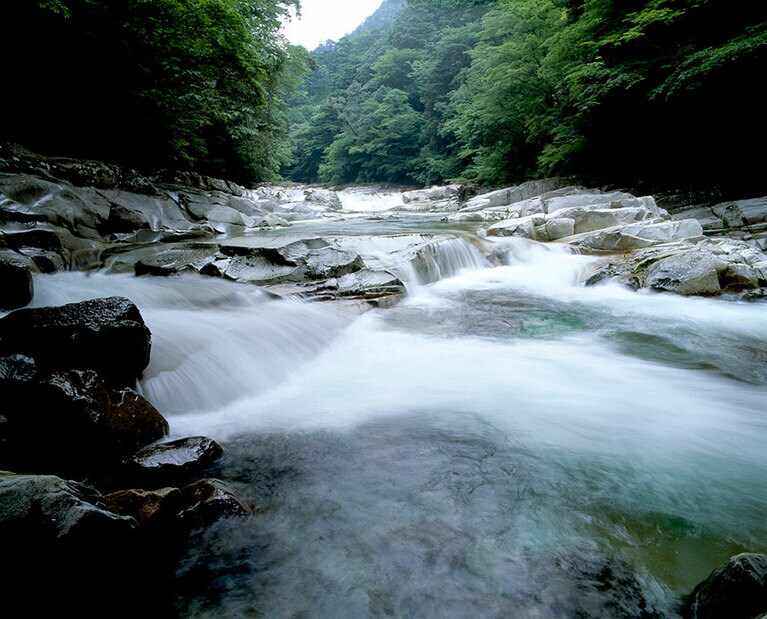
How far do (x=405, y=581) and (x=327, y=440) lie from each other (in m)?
1.22

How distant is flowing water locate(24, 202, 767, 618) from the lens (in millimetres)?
1612

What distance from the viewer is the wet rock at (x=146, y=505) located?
1744 mm

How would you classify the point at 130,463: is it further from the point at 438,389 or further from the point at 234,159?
the point at 234,159

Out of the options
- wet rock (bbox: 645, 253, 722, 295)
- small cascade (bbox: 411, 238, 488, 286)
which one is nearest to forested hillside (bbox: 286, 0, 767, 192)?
wet rock (bbox: 645, 253, 722, 295)

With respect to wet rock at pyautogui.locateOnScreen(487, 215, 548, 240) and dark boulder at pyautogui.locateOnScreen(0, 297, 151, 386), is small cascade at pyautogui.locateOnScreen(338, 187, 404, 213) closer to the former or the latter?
wet rock at pyautogui.locateOnScreen(487, 215, 548, 240)

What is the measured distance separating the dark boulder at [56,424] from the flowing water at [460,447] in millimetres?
566

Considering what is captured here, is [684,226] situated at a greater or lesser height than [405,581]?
greater

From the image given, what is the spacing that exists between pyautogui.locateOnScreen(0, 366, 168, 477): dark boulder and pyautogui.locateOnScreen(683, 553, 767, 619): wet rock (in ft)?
8.82

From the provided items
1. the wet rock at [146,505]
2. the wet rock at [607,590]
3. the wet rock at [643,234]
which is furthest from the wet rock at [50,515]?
the wet rock at [643,234]

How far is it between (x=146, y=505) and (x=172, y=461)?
18.8 inches

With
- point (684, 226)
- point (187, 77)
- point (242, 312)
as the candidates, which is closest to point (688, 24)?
point (684, 226)

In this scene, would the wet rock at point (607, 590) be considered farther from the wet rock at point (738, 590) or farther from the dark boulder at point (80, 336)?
the dark boulder at point (80, 336)

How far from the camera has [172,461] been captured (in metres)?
2.25

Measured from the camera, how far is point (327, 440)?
2738mm
